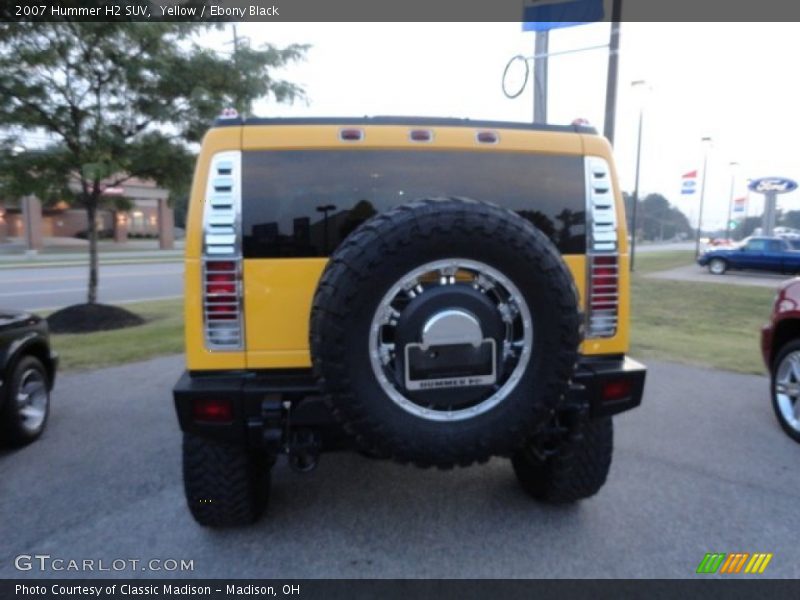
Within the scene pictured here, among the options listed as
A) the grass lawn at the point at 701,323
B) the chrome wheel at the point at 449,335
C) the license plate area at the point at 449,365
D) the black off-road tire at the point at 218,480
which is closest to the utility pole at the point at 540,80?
the grass lawn at the point at 701,323

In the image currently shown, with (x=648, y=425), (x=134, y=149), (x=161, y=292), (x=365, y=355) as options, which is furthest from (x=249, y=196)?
(x=161, y=292)

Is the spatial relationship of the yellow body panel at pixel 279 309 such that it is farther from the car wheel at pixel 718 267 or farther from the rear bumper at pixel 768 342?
the car wheel at pixel 718 267

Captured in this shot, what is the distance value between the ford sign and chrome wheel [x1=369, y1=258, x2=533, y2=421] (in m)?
32.2

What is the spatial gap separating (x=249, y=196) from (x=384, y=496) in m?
1.98

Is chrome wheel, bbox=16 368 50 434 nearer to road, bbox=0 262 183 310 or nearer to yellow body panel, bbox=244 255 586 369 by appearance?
yellow body panel, bbox=244 255 586 369

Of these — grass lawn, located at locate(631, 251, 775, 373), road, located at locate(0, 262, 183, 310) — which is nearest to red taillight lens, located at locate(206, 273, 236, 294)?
grass lawn, located at locate(631, 251, 775, 373)

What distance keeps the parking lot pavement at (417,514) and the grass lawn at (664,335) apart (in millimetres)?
2882

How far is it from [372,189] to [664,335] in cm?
773

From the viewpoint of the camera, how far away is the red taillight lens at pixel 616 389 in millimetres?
2910

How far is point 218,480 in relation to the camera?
294 cm
